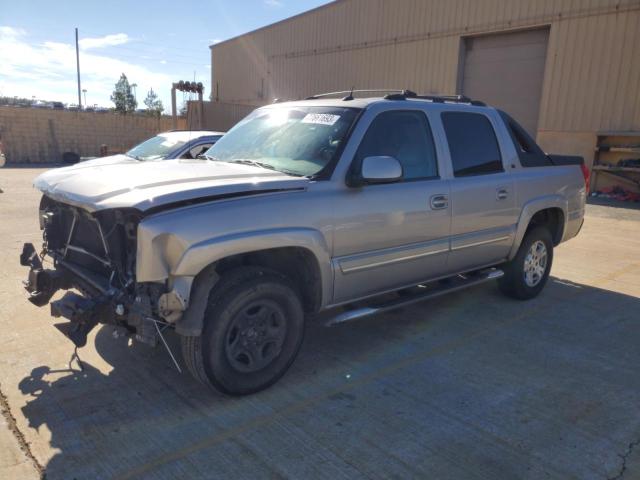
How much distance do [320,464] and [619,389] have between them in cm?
234

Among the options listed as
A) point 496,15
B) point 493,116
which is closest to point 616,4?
point 496,15

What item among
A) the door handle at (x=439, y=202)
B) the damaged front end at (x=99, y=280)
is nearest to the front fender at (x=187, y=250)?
the damaged front end at (x=99, y=280)

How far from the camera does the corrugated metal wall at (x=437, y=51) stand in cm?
1510

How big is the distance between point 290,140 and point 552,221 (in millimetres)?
3506

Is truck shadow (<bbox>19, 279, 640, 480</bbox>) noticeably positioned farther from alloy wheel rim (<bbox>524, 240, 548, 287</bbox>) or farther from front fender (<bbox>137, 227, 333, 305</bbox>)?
front fender (<bbox>137, 227, 333, 305</bbox>)

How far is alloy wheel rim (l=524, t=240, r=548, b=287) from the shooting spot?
18.3ft

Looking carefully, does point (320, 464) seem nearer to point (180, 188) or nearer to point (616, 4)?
point (180, 188)

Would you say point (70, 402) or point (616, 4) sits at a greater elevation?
point (616, 4)

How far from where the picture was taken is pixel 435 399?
3.51m

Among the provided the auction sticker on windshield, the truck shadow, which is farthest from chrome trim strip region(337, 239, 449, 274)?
the auction sticker on windshield

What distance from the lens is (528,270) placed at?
5.63 m

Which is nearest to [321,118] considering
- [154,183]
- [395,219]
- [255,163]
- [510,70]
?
[255,163]

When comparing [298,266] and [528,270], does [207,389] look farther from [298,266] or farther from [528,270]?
[528,270]

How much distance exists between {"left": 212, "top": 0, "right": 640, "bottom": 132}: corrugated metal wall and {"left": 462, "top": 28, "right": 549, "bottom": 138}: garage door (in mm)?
439
